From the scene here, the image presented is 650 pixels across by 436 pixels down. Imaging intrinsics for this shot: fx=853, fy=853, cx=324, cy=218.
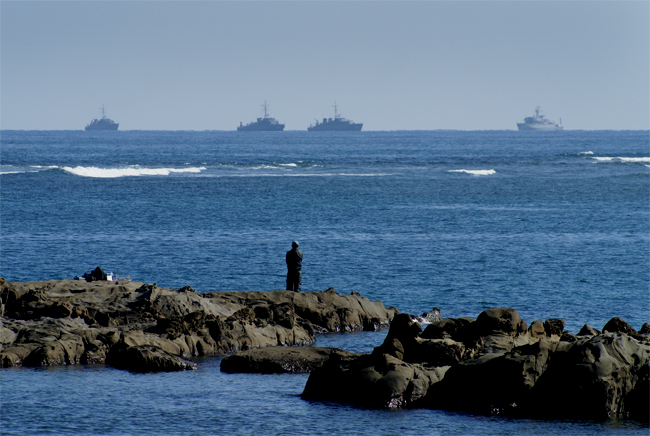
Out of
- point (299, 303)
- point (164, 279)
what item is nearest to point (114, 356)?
point (299, 303)

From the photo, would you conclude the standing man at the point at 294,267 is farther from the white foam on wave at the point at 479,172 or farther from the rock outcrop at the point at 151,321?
the white foam on wave at the point at 479,172

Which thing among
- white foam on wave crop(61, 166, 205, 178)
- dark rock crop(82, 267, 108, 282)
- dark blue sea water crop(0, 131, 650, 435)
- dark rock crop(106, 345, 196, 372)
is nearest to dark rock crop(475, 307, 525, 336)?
dark blue sea water crop(0, 131, 650, 435)

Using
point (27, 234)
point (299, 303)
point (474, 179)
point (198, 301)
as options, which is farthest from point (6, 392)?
point (474, 179)

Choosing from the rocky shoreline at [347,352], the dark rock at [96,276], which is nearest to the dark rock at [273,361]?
the rocky shoreline at [347,352]

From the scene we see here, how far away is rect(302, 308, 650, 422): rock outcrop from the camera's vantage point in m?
16.2

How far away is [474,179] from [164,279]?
209 ft

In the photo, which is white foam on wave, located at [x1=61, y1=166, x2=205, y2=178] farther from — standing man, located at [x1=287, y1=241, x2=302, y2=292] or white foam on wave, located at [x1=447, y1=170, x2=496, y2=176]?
standing man, located at [x1=287, y1=241, x2=302, y2=292]

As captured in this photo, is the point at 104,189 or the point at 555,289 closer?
the point at 555,289

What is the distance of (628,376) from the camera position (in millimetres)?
16312

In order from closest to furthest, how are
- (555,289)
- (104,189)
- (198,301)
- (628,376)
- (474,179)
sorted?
1. (628,376)
2. (198,301)
3. (555,289)
4. (104,189)
5. (474,179)

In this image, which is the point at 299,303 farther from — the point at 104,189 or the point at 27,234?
the point at 104,189

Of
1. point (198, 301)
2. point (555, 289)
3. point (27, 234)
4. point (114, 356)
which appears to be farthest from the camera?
point (27, 234)

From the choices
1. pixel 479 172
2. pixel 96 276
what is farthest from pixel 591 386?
pixel 479 172

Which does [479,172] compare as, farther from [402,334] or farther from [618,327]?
[402,334]
